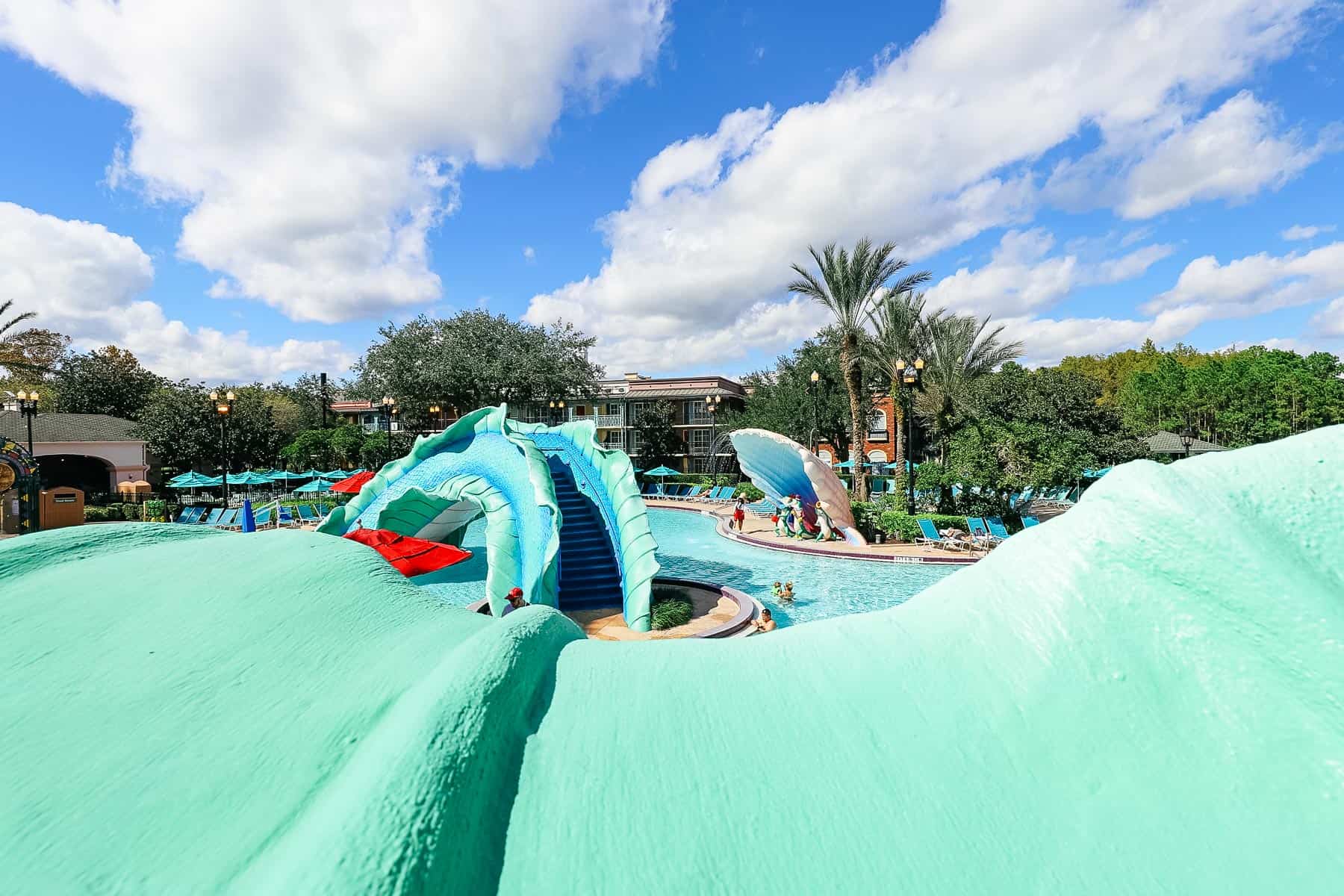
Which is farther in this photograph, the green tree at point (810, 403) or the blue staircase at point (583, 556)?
the green tree at point (810, 403)

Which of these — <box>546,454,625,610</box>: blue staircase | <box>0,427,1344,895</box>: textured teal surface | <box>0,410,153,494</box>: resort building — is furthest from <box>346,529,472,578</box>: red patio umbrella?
<box>0,410,153,494</box>: resort building

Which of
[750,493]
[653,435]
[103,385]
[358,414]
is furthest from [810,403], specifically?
[103,385]

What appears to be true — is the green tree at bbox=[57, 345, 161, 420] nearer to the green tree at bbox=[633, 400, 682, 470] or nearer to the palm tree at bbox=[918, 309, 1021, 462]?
the green tree at bbox=[633, 400, 682, 470]

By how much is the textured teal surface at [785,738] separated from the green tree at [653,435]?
4594 centimetres

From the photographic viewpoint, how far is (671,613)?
434 inches

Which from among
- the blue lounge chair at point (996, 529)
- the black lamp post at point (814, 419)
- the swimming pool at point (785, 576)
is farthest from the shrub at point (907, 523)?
the black lamp post at point (814, 419)

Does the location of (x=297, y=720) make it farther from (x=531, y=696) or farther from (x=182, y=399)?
(x=182, y=399)

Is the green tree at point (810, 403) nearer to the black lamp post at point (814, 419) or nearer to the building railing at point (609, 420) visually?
the black lamp post at point (814, 419)

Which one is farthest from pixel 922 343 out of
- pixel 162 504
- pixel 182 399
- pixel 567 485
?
pixel 182 399

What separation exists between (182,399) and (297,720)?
4309cm

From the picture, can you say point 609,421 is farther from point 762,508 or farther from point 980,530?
point 980,530

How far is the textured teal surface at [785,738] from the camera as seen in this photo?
0.81 meters

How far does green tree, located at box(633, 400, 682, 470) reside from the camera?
4772 centimetres

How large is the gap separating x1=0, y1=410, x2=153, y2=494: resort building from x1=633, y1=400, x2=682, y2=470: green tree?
30.9 meters
